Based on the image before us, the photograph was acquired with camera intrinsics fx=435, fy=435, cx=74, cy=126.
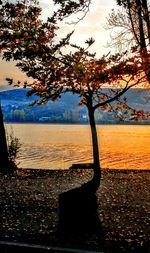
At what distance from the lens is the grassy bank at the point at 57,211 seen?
32.1 feet

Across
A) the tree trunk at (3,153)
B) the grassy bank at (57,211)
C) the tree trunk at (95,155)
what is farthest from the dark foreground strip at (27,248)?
the tree trunk at (3,153)

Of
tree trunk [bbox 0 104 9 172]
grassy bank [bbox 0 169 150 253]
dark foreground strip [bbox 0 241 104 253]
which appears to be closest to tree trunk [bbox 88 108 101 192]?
grassy bank [bbox 0 169 150 253]

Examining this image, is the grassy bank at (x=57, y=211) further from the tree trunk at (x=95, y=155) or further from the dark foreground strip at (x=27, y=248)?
the tree trunk at (x=95, y=155)

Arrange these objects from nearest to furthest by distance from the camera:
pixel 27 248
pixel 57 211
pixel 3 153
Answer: pixel 27 248
pixel 57 211
pixel 3 153

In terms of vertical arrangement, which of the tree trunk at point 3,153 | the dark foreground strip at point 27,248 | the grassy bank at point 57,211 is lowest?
the grassy bank at point 57,211

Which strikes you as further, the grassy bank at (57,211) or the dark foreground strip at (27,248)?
the grassy bank at (57,211)

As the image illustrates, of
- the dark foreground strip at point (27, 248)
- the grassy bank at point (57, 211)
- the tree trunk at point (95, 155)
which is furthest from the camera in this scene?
the tree trunk at point (95, 155)

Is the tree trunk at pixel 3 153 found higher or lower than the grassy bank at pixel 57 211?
higher

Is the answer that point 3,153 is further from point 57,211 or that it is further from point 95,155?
point 95,155

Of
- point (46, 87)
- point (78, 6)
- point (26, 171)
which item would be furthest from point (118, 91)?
point (26, 171)

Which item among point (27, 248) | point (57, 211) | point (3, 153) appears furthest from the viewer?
point (3, 153)

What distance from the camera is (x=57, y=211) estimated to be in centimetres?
1277

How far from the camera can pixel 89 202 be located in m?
11.4

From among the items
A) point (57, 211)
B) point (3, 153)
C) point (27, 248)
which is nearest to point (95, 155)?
point (57, 211)
